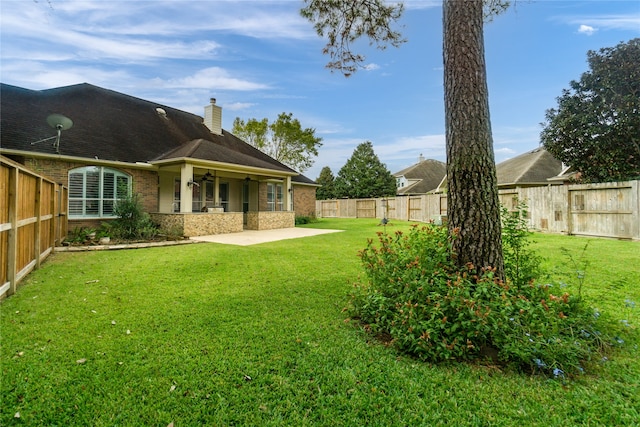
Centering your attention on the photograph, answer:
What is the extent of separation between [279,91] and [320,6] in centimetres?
1252

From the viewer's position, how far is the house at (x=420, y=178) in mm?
37500

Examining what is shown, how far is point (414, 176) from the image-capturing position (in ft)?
132

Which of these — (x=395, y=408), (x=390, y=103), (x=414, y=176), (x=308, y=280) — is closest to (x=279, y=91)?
(x=390, y=103)

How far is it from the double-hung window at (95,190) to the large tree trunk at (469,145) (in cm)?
1098

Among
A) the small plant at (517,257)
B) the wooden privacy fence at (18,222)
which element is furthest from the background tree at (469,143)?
the wooden privacy fence at (18,222)

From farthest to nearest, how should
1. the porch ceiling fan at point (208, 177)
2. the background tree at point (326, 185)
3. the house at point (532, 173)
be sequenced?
the background tree at point (326, 185) < the house at point (532, 173) < the porch ceiling fan at point (208, 177)

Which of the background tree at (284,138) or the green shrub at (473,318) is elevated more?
the background tree at (284,138)

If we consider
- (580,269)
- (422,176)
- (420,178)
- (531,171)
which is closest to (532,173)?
(531,171)

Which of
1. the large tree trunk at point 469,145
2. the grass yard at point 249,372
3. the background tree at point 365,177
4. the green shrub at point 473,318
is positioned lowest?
the grass yard at point 249,372

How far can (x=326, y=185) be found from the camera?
43.2 meters

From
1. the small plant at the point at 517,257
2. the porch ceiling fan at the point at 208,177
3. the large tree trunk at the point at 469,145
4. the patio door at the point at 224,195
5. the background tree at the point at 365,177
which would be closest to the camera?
the large tree trunk at the point at 469,145

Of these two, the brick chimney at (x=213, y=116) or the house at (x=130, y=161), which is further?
the brick chimney at (x=213, y=116)

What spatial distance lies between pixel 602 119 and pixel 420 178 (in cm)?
2445

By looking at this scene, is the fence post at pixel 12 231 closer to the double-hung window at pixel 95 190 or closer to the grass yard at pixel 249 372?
the grass yard at pixel 249 372
